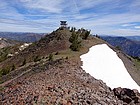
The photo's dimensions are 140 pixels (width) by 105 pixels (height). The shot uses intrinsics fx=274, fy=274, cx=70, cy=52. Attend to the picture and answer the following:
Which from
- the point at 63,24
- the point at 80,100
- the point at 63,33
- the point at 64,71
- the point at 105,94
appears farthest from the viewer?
the point at 63,24

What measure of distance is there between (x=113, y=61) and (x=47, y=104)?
27411 mm

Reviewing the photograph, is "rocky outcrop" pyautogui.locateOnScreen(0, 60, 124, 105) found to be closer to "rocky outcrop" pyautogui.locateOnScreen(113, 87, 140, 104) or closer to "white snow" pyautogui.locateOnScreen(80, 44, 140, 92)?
"rocky outcrop" pyautogui.locateOnScreen(113, 87, 140, 104)

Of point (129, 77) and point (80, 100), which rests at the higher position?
point (80, 100)

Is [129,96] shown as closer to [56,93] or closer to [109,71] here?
[56,93]

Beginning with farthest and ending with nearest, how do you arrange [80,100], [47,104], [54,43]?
[54,43] → [80,100] → [47,104]

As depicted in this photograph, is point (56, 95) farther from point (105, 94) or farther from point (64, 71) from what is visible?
point (64, 71)

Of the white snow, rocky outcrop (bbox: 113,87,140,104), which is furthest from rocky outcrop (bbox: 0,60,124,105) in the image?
the white snow

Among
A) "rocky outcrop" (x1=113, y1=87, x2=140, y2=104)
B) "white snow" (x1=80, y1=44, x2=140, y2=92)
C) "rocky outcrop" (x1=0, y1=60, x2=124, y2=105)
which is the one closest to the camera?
"rocky outcrop" (x1=0, y1=60, x2=124, y2=105)

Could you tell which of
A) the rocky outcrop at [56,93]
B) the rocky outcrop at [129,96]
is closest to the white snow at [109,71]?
the rocky outcrop at [129,96]

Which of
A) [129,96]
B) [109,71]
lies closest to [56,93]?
[129,96]

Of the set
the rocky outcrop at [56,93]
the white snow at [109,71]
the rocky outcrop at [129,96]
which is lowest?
the white snow at [109,71]

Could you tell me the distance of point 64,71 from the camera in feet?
97.7

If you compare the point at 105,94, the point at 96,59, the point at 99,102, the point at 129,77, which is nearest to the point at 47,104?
the point at 99,102

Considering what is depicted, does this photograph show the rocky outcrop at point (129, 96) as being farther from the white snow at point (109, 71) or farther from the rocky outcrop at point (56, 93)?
the white snow at point (109, 71)
